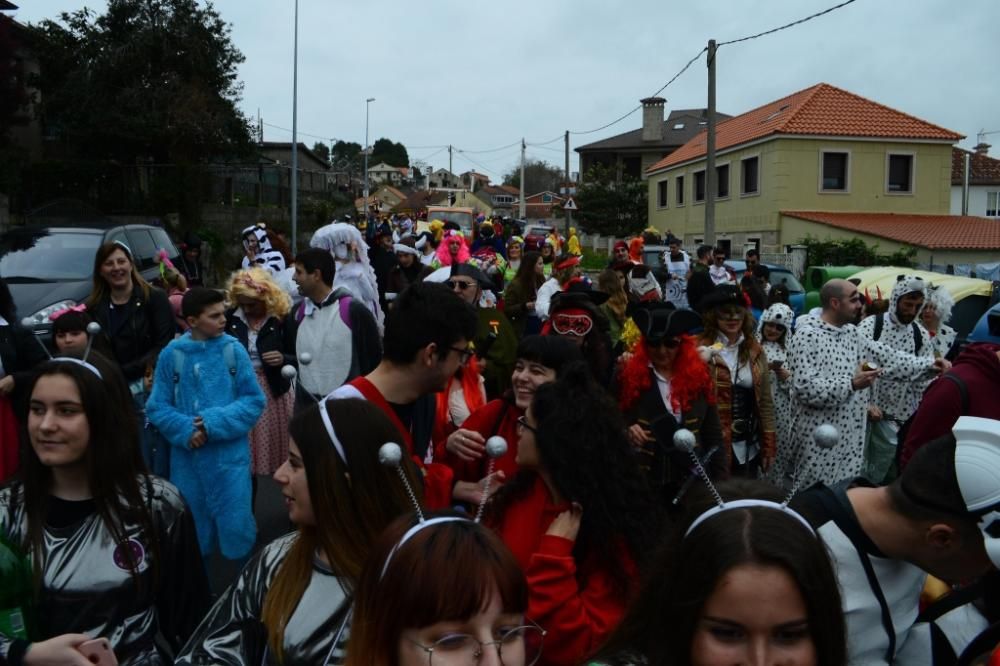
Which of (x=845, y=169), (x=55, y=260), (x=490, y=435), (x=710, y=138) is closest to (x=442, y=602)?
(x=490, y=435)

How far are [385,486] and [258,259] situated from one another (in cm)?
Result: 766

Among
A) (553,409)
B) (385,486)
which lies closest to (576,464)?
(553,409)

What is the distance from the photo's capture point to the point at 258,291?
20.3 feet

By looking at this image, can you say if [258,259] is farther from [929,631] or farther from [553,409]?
[929,631]

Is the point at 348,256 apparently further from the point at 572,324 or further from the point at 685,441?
the point at 685,441

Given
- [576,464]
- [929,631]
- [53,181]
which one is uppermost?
[53,181]

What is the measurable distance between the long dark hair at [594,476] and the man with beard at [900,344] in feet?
13.8

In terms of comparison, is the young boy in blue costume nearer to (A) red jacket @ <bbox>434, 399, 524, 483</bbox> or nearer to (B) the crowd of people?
(B) the crowd of people

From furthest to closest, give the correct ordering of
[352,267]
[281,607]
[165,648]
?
[352,267] → [165,648] → [281,607]

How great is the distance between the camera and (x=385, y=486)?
7.72 feet

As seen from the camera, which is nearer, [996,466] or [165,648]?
[996,466]

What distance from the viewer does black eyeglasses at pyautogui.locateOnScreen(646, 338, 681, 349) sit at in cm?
471

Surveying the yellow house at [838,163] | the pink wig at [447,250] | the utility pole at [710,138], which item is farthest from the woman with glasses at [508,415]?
the yellow house at [838,163]

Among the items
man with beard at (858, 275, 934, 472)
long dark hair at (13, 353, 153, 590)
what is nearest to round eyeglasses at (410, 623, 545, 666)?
long dark hair at (13, 353, 153, 590)
